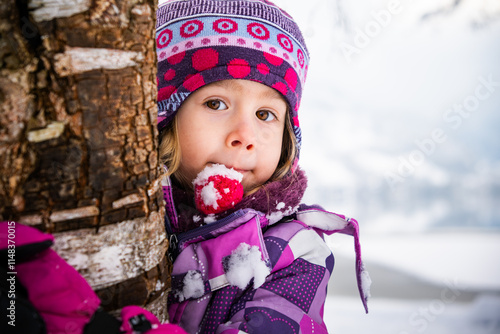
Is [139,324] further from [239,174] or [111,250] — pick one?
[239,174]

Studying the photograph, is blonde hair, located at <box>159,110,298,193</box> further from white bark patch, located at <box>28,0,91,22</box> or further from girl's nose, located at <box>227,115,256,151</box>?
white bark patch, located at <box>28,0,91,22</box>

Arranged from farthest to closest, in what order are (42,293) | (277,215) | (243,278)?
1. (277,215)
2. (243,278)
3. (42,293)

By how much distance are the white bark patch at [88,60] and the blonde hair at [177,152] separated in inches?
22.4

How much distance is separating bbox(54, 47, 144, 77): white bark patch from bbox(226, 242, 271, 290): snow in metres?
0.72

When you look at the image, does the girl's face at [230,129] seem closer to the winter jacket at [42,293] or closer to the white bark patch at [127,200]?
the white bark patch at [127,200]

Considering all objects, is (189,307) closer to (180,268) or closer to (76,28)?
(180,268)

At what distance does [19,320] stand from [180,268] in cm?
68

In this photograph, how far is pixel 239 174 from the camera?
1.40 metres

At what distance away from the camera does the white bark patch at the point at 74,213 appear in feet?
2.48

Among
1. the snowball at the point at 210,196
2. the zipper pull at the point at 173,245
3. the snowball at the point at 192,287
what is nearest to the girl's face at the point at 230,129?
the snowball at the point at 210,196

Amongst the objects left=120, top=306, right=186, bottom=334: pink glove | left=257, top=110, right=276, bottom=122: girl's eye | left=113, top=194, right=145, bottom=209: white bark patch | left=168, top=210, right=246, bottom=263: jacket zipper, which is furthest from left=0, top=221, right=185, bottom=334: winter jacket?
left=257, top=110, right=276, bottom=122: girl's eye

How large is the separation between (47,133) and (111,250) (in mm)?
277

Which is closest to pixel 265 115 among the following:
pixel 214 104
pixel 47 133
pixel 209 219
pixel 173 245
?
pixel 214 104

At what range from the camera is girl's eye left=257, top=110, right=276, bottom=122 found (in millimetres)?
1551
